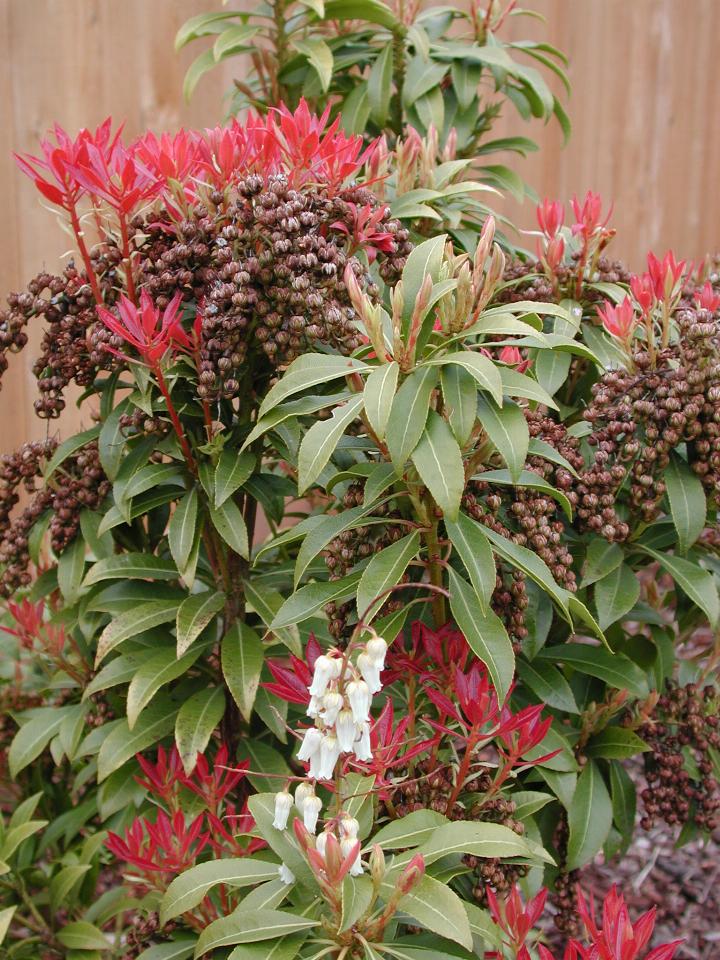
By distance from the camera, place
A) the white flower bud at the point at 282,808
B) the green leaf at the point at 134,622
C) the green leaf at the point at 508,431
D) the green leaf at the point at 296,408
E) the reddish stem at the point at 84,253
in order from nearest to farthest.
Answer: the white flower bud at the point at 282,808
the green leaf at the point at 508,431
the green leaf at the point at 296,408
the reddish stem at the point at 84,253
the green leaf at the point at 134,622

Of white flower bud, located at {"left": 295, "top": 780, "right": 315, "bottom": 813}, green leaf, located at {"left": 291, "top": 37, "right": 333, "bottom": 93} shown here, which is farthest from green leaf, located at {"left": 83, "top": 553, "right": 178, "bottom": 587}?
green leaf, located at {"left": 291, "top": 37, "right": 333, "bottom": 93}

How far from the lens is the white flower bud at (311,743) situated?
116 centimetres

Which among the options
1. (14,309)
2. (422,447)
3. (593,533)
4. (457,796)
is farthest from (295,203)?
(457,796)

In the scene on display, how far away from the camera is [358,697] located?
1.13 m

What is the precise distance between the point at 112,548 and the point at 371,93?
4.25ft

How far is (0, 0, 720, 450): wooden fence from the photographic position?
10.0 feet

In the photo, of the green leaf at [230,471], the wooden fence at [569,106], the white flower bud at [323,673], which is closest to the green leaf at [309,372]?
the green leaf at [230,471]

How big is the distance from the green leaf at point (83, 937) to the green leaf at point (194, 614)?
714 millimetres

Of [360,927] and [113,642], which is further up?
[113,642]

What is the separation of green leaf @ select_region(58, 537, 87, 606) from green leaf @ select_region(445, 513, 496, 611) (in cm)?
82

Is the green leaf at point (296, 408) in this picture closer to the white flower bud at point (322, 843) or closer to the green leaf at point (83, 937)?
the white flower bud at point (322, 843)

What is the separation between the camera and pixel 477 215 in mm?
2404

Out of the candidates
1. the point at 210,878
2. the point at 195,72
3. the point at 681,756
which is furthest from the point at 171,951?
the point at 195,72

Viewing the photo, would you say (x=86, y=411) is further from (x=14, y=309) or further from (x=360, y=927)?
(x=360, y=927)
